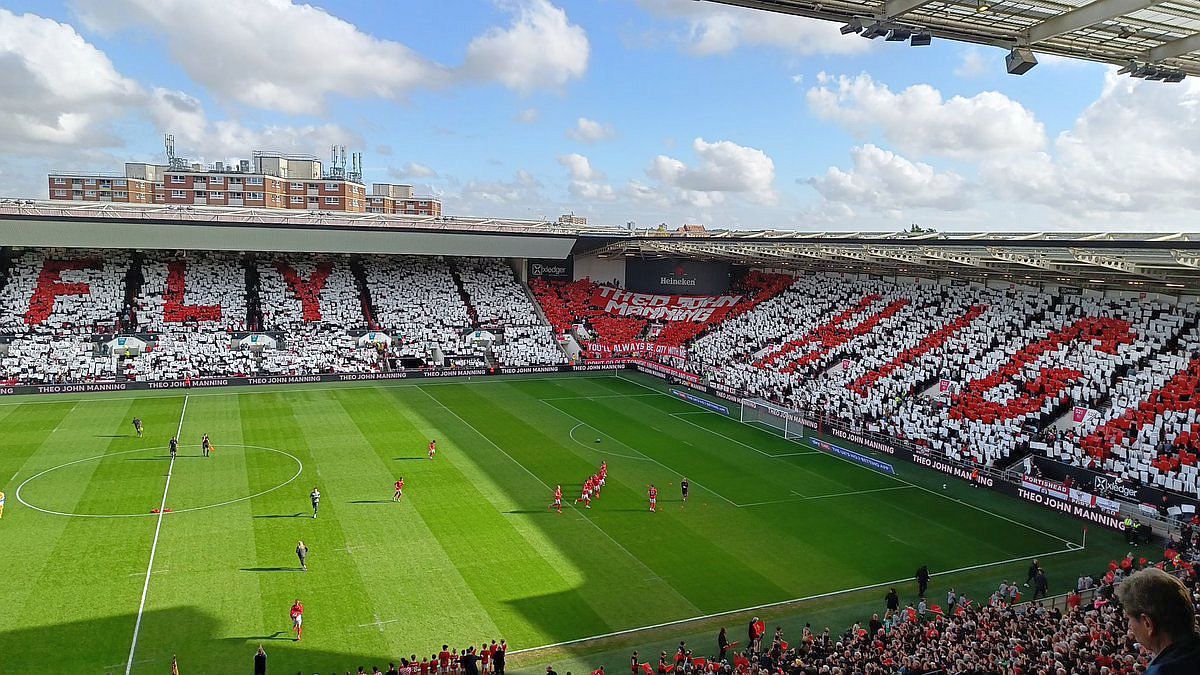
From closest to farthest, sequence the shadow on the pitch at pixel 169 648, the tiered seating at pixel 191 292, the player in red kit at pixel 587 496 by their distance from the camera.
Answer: the shadow on the pitch at pixel 169 648 < the player in red kit at pixel 587 496 < the tiered seating at pixel 191 292

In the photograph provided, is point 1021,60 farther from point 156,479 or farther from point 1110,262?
point 156,479

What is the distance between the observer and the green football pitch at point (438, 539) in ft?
64.0

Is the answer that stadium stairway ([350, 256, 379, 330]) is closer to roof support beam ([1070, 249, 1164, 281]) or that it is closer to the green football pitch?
the green football pitch

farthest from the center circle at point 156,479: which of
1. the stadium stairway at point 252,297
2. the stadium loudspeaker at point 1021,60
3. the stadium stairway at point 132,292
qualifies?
the stadium loudspeaker at point 1021,60

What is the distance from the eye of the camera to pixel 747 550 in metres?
25.6

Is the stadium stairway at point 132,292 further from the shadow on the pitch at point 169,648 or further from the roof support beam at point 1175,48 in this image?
the roof support beam at point 1175,48

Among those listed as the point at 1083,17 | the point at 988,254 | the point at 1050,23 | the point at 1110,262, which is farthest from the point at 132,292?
the point at 1083,17

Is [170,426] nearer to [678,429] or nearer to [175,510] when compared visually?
[175,510]

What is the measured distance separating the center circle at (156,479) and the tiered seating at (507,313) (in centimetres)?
2815

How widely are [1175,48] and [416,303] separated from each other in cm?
5868

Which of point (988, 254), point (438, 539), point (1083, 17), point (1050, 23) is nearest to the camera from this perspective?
point (1083, 17)

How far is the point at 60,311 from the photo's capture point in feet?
186

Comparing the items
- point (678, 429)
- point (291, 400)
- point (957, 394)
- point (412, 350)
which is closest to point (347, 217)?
point (412, 350)

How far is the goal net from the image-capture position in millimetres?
40969
